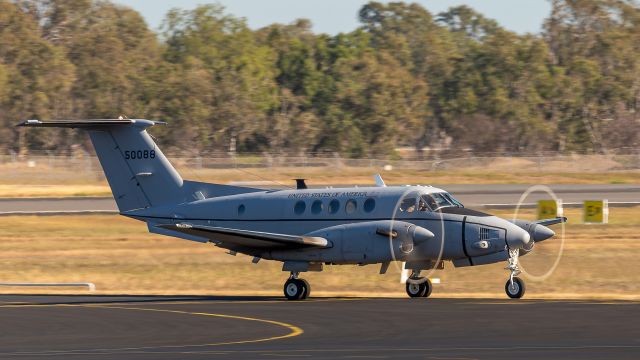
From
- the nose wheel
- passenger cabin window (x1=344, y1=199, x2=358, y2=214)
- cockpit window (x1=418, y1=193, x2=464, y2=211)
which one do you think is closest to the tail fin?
passenger cabin window (x1=344, y1=199, x2=358, y2=214)

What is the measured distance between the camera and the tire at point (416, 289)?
3173 centimetres

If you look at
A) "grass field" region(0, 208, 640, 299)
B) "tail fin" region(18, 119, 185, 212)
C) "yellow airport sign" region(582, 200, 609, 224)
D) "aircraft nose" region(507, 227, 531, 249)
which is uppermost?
"tail fin" region(18, 119, 185, 212)

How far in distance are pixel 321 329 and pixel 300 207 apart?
879 cm

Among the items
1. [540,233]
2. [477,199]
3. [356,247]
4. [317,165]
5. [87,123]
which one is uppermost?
[87,123]

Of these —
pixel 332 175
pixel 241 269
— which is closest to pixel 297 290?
pixel 241 269

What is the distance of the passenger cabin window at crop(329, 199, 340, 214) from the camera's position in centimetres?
3169

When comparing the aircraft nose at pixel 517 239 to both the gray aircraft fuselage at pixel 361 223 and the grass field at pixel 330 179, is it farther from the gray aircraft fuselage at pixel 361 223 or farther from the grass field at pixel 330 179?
the grass field at pixel 330 179

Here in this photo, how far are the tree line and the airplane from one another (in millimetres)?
78446

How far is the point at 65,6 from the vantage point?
146625 mm

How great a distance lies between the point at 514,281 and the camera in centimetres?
2988

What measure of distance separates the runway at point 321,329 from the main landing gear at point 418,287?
127 cm

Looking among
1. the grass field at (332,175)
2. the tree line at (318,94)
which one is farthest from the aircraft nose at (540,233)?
the tree line at (318,94)

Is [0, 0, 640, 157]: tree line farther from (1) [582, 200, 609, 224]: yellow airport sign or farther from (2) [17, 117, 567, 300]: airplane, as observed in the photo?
(2) [17, 117, 567, 300]: airplane

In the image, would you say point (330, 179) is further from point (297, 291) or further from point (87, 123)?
point (297, 291)
